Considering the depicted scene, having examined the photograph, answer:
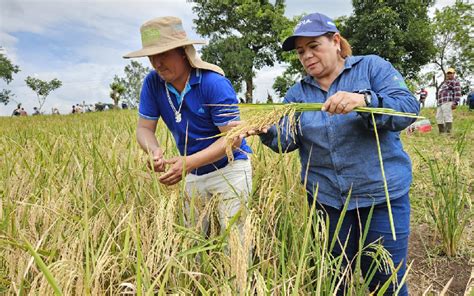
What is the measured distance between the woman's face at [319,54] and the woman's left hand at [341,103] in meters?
0.37

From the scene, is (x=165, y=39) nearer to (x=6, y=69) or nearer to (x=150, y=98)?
(x=150, y=98)

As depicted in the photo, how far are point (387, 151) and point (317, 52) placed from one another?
0.51 m

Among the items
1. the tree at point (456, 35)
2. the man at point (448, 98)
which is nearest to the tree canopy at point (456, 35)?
the tree at point (456, 35)

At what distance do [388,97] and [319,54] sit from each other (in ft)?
1.18

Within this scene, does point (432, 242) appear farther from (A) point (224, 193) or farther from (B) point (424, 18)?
(B) point (424, 18)

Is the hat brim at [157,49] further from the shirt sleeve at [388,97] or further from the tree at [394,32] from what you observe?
the tree at [394,32]

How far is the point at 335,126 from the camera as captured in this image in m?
1.55

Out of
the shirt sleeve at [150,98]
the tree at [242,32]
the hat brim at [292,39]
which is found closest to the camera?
the hat brim at [292,39]

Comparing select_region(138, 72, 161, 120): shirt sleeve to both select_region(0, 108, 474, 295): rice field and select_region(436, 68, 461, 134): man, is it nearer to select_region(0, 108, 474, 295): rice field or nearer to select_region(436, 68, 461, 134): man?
select_region(0, 108, 474, 295): rice field

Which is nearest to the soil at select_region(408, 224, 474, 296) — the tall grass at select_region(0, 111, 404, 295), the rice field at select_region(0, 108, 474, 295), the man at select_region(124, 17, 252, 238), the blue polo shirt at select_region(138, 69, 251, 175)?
the rice field at select_region(0, 108, 474, 295)

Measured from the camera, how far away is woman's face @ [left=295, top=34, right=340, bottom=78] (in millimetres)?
1554

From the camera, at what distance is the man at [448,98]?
6.92 m

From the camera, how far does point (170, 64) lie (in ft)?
5.50

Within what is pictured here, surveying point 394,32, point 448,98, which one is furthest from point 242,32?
point 448,98
